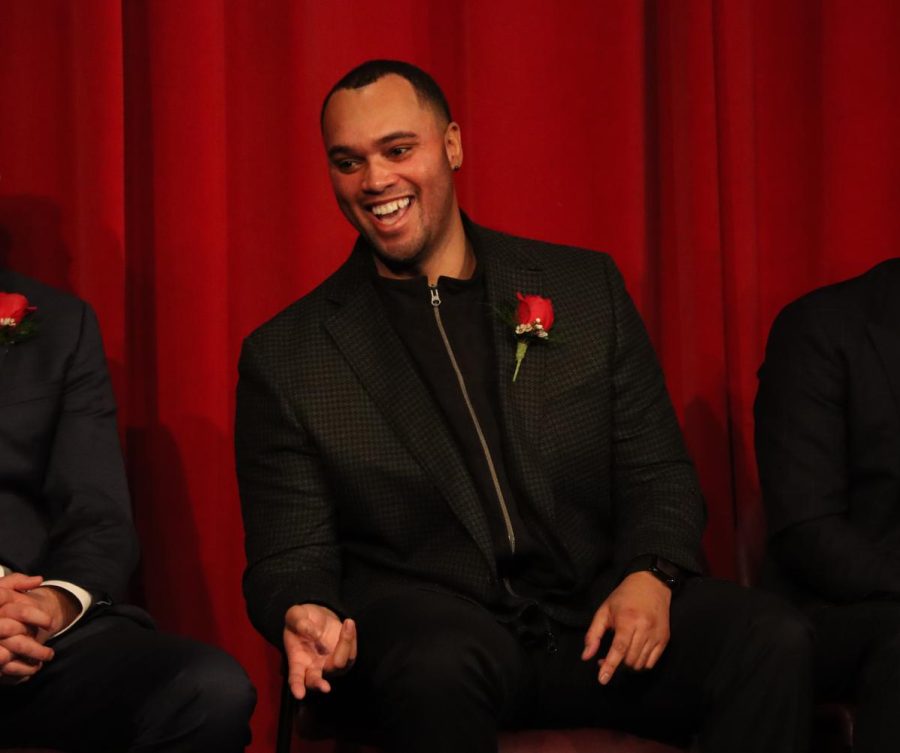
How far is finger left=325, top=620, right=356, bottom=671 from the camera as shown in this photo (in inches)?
78.9

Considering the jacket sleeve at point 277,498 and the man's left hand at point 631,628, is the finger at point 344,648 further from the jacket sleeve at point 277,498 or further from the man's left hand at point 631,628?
the man's left hand at point 631,628

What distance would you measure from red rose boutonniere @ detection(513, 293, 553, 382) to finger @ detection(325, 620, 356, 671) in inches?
22.7

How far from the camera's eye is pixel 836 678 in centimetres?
219

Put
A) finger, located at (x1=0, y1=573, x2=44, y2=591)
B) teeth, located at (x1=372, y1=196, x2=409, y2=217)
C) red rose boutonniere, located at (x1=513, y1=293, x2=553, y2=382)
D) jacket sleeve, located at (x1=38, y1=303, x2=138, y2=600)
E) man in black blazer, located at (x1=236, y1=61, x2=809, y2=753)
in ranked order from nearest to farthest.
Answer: man in black blazer, located at (x1=236, y1=61, x2=809, y2=753)
finger, located at (x1=0, y1=573, x2=44, y2=591)
jacket sleeve, located at (x1=38, y1=303, x2=138, y2=600)
red rose boutonniere, located at (x1=513, y1=293, x2=553, y2=382)
teeth, located at (x1=372, y1=196, x2=409, y2=217)

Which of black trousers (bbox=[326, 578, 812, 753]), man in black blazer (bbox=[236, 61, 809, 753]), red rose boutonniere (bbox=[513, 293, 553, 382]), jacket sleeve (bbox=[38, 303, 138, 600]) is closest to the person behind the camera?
black trousers (bbox=[326, 578, 812, 753])

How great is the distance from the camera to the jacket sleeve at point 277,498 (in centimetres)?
227

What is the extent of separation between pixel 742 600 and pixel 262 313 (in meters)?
1.36

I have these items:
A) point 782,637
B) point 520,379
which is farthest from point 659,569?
point 520,379

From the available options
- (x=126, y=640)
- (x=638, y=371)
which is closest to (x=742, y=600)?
(x=638, y=371)

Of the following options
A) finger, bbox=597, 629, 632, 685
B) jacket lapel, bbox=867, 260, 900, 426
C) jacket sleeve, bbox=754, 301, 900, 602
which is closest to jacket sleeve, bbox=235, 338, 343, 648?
finger, bbox=597, 629, 632, 685

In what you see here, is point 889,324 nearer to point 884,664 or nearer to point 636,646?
point 884,664

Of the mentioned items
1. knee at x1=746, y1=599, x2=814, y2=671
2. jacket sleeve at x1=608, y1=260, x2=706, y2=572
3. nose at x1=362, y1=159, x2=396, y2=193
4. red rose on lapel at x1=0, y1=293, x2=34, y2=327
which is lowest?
knee at x1=746, y1=599, x2=814, y2=671

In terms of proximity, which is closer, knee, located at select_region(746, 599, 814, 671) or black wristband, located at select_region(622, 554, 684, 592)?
knee, located at select_region(746, 599, 814, 671)

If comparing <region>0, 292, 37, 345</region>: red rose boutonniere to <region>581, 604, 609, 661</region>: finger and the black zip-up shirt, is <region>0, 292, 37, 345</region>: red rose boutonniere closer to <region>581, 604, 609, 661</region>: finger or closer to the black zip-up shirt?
the black zip-up shirt
